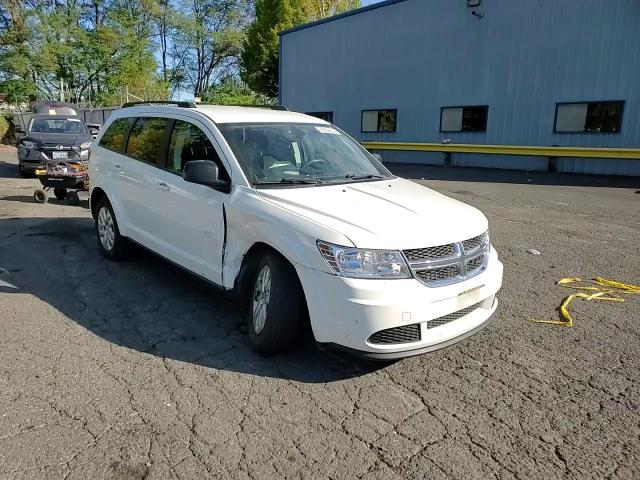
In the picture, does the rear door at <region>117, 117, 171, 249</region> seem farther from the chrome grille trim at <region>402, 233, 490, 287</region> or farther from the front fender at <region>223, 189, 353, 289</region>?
the chrome grille trim at <region>402, 233, 490, 287</region>

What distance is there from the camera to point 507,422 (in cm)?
298

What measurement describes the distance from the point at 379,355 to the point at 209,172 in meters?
1.90

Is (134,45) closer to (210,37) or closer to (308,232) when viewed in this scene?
(210,37)

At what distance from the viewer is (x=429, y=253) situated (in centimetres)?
329

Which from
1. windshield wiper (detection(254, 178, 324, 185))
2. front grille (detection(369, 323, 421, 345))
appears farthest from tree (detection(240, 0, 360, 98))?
front grille (detection(369, 323, 421, 345))

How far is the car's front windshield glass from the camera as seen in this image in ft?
13.6

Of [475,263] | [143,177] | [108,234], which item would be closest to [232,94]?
[108,234]

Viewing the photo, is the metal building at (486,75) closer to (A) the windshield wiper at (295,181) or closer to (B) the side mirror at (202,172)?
(A) the windshield wiper at (295,181)

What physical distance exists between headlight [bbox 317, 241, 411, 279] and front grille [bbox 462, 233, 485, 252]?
629 mm

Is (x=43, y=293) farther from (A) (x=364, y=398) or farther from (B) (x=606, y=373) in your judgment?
(B) (x=606, y=373)

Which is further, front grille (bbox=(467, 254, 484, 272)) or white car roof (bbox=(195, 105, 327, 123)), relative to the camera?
white car roof (bbox=(195, 105, 327, 123))

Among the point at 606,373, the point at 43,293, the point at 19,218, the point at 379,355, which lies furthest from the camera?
the point at 19,218

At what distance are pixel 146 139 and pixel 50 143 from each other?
9.92 metres

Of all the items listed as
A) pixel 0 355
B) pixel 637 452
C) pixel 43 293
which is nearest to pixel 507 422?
pixel 637 452
